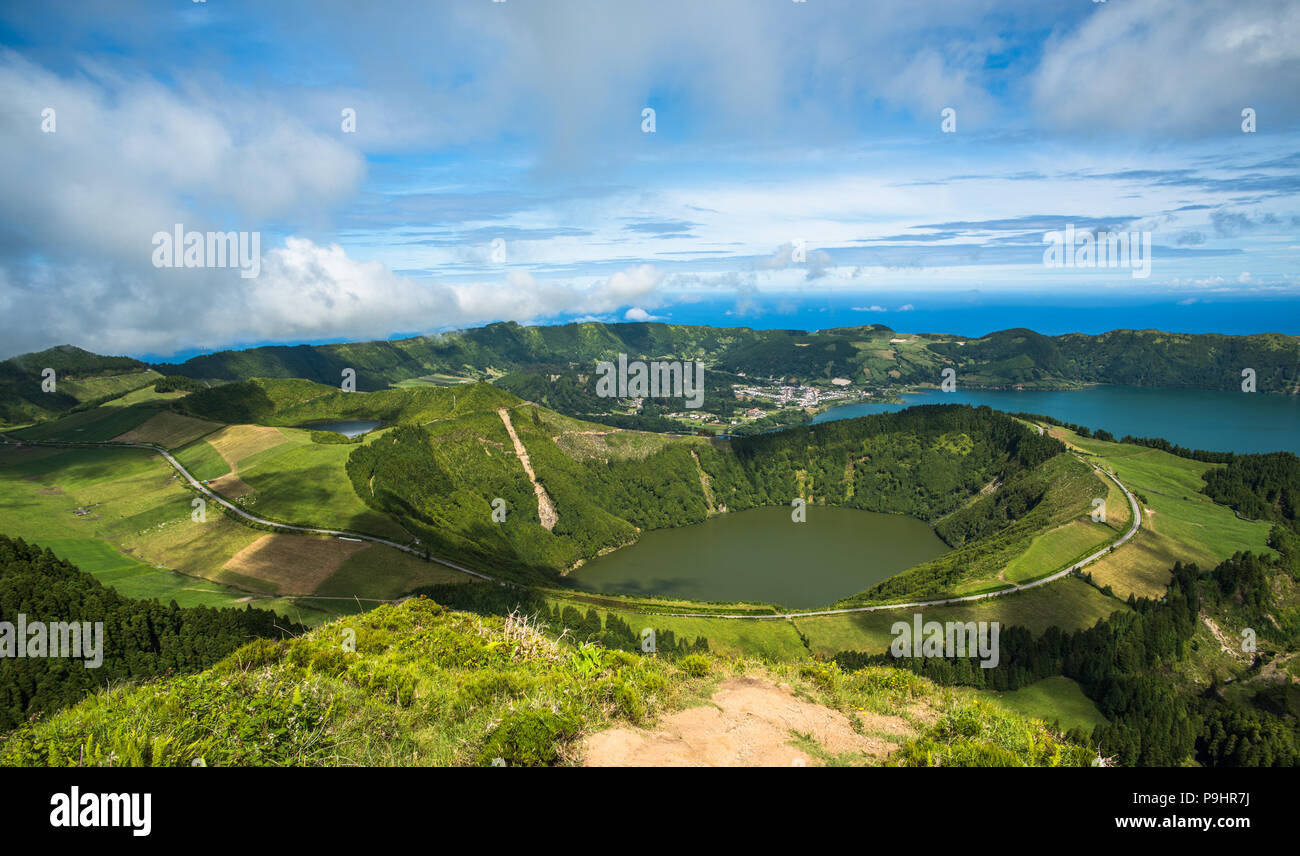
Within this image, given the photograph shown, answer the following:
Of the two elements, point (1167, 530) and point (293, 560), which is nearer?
point (293, 560)

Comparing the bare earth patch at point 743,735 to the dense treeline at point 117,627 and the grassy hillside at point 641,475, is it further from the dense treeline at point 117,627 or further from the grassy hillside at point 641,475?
the grassy hillside at point 641,475

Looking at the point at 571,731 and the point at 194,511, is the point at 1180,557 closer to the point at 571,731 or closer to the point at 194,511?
the point at 571,731

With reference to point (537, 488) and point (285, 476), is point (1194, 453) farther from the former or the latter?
point (285, 476)

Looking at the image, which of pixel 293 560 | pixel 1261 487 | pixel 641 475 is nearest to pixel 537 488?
pixel 641 475

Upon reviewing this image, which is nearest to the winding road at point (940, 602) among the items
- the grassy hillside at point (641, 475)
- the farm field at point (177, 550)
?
the grassy hillside at point (641, 475)
